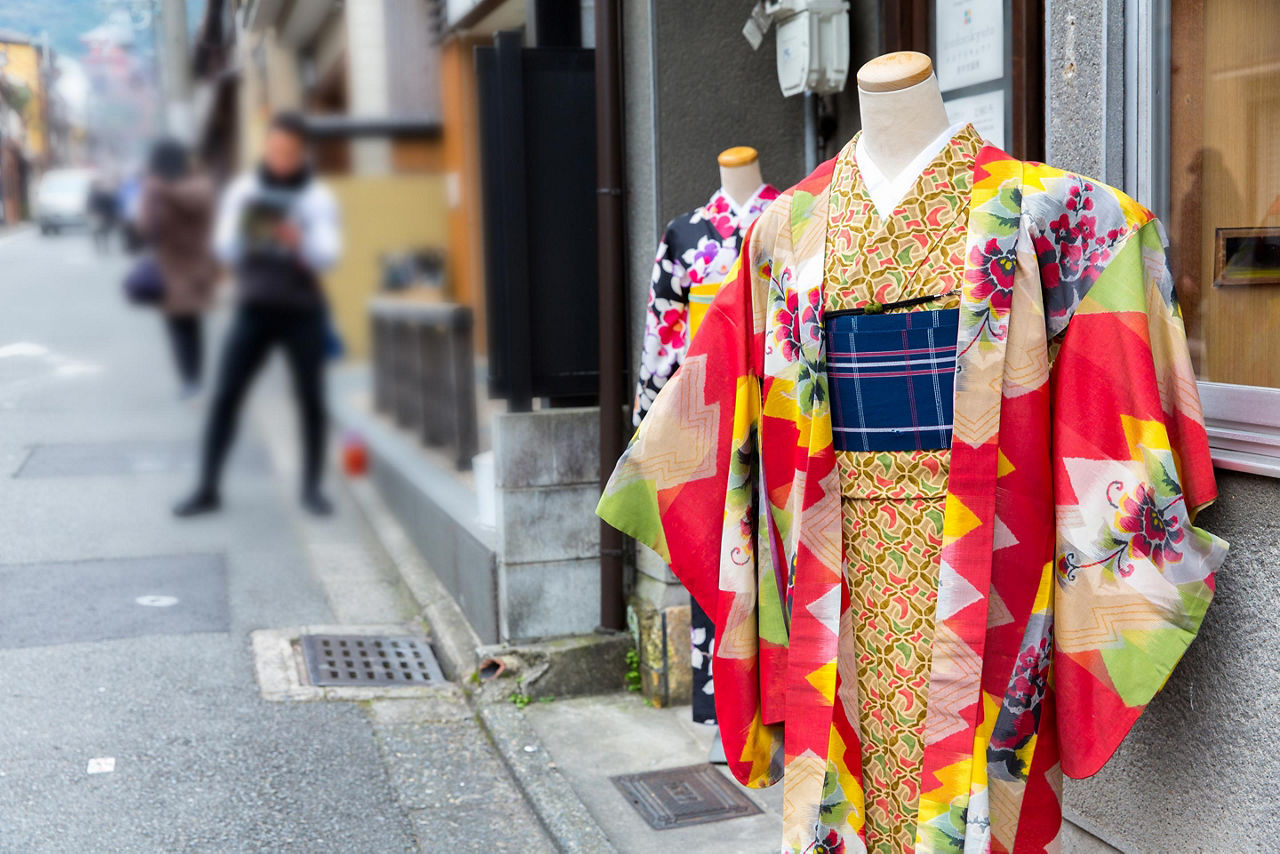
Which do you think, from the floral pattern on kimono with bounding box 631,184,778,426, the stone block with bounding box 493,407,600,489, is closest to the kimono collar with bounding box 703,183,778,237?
the floral pattern on kimono with bounding box 631,184,778,426

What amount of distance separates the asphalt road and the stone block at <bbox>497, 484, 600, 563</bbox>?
662 mm

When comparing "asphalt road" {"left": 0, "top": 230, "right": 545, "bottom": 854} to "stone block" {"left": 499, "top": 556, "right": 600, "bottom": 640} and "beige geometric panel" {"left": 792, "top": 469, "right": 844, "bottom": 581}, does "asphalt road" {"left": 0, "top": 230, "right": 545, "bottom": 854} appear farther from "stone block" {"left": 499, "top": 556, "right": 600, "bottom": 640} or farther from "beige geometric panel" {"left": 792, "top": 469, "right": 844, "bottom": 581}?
"beige geometric panel" {"left": 792, "top": 469, "right": 844, "bottom": 581}

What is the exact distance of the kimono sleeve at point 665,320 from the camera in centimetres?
367

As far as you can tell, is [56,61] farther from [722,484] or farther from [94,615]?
[722,484]

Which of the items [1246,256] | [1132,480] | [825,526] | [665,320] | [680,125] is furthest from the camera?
[680,125]

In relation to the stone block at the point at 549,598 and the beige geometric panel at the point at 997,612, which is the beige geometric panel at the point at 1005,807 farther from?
the stone block at the point at 549,598

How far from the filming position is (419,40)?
3.26m

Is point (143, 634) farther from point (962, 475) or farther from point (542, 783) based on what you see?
point (962, 475)

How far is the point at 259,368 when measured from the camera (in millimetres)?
2656

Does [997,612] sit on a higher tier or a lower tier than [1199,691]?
higher

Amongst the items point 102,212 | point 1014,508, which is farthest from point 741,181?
point 102,212

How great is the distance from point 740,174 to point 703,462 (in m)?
1.32

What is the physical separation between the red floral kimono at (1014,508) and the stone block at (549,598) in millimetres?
1908

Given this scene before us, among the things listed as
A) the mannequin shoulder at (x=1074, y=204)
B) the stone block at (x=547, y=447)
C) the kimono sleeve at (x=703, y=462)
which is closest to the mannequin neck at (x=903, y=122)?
the mannequin shoulder at (x=1074, y=204)
